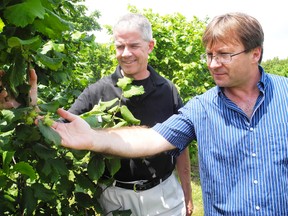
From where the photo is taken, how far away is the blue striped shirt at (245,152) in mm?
1960

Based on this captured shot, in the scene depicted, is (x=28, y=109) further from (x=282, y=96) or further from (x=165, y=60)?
(x=165, y=60)

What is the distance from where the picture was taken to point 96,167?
1.97m

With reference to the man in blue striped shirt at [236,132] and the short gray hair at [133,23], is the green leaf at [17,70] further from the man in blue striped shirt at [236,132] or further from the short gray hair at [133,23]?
the short gray hair at [133,23]

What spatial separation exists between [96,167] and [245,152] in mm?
755

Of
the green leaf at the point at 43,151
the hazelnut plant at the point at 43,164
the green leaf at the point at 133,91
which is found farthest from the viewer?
the green leaf at the point at 133,91

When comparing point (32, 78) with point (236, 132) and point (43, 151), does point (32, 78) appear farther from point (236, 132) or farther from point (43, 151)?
point (236, 132)

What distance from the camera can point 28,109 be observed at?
1.58 metres

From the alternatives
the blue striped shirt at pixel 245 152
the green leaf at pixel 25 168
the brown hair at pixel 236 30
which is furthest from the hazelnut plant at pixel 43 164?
the brown hair at pixel 236 30

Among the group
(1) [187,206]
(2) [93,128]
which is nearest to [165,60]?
(1) [187,206]

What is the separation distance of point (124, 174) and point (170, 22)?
240 inches

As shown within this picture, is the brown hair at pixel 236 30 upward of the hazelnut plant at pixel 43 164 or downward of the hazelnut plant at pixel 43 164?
upward

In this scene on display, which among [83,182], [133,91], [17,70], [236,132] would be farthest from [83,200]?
[17,70]

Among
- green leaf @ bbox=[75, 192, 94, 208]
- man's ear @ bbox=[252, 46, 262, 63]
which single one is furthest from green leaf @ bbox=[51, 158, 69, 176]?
man's ear @ bbox=[252, 46, 262, 63]

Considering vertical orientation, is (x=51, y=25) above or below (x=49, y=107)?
above
